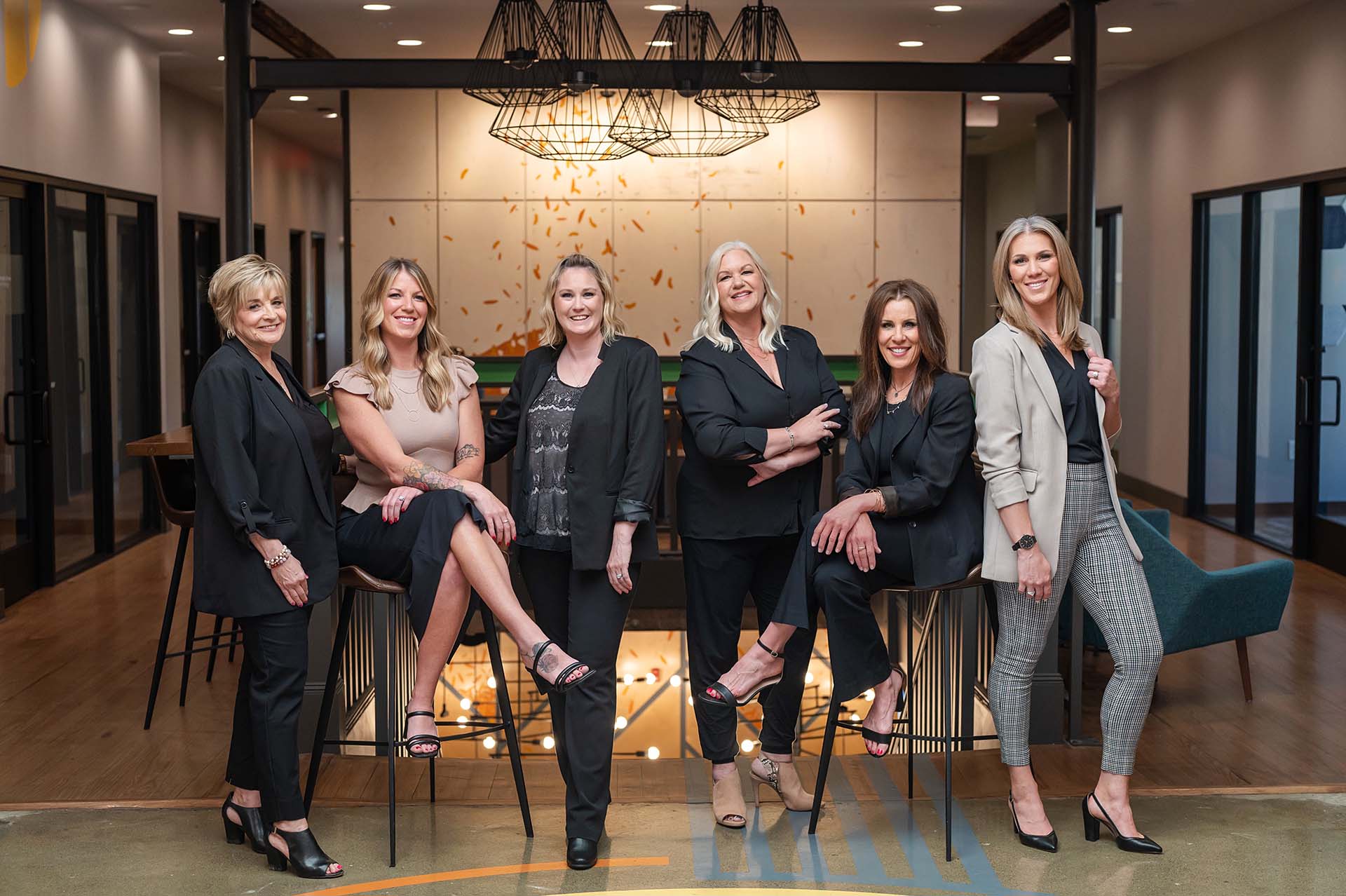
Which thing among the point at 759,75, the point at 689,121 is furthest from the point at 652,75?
the point at 689,121

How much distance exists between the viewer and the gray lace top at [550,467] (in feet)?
12.0

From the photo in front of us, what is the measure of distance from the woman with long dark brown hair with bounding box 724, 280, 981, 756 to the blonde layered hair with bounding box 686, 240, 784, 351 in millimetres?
267

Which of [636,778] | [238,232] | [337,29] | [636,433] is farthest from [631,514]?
[337,29]

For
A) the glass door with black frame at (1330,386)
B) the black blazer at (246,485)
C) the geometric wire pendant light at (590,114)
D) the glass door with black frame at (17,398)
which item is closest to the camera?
the black blazer at (246,485)

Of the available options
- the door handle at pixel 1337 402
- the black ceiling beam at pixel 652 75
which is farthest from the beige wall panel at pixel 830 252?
the door handle at pixel 1337 402

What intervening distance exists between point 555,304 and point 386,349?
479 millimetres

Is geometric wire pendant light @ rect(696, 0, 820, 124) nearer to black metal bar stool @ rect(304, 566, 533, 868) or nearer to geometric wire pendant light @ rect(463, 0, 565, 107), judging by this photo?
geometric wire pendant light @ rect(463, 0, 565, 107)

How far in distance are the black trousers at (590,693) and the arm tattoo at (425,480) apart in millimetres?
284

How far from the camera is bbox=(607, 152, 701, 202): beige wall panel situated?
10.2 meters

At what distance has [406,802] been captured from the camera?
418cm

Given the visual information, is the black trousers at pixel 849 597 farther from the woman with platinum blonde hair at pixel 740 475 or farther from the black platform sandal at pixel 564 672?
the black platform sandal at pixel 564 672

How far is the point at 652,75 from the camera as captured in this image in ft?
26.6

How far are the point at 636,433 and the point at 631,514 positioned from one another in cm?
22

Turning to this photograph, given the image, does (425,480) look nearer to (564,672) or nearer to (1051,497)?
(564,672)
